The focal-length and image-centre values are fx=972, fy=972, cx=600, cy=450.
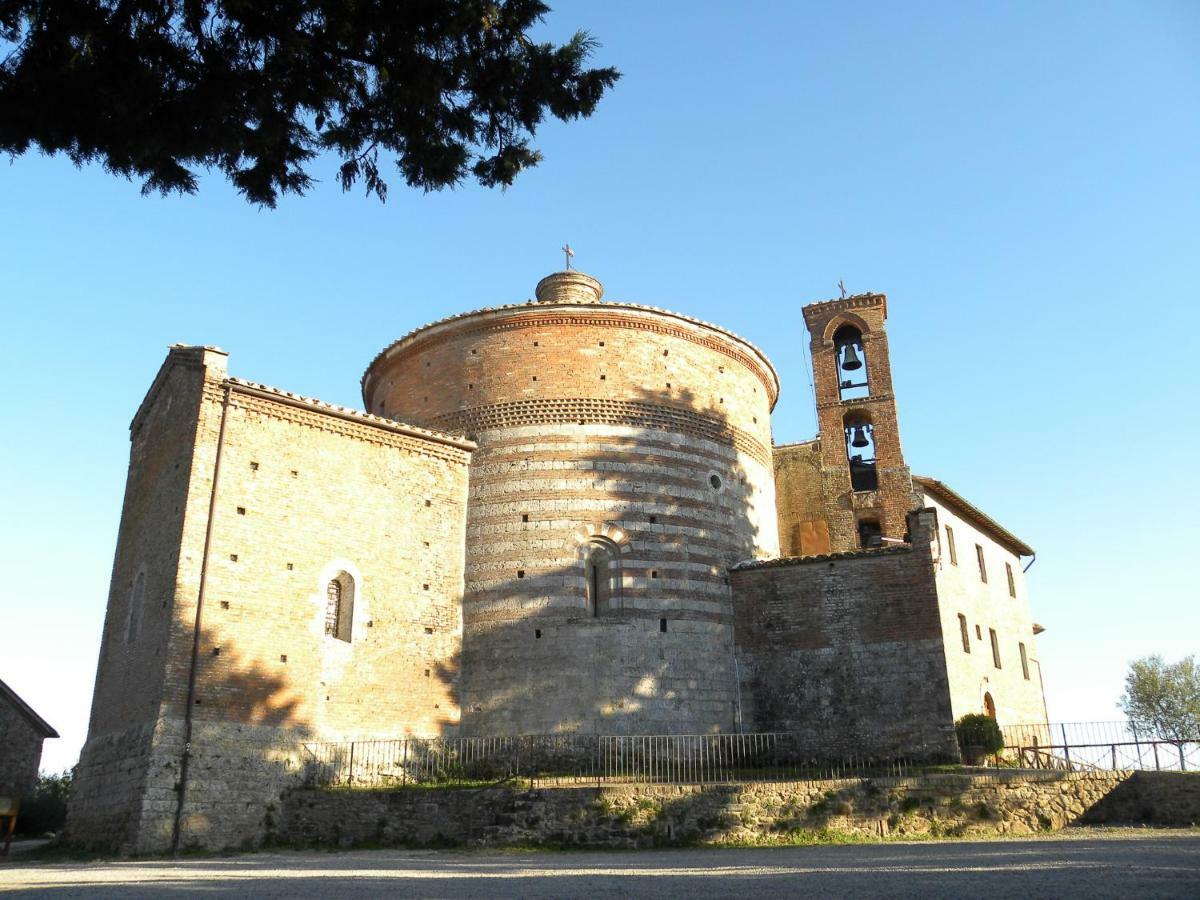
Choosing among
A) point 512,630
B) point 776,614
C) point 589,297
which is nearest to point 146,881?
point 512,630

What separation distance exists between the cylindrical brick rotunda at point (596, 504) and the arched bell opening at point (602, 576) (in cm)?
3

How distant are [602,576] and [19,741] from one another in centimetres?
1744

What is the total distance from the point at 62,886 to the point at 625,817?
7.45 meters

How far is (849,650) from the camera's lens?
1981 cm

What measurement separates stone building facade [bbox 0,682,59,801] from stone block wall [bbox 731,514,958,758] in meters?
19.4

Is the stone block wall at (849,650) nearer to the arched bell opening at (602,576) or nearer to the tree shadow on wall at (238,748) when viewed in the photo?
the arched bell opening at (602,576)

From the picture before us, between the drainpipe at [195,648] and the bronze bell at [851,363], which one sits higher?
the bronze bell at [851,363]

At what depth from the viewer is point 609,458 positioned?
21.1 meters

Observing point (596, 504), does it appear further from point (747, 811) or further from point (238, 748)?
point (238, 748)

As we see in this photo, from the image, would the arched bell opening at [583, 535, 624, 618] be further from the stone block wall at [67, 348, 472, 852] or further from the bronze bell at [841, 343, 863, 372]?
the bronze bell at [841, 343, 863, 372]

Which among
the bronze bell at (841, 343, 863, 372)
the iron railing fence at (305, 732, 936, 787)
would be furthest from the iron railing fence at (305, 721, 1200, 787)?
the bronze bell at (841, 343, 863, 372)

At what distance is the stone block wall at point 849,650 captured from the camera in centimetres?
1889

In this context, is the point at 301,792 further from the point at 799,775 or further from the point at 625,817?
the point at 799,775

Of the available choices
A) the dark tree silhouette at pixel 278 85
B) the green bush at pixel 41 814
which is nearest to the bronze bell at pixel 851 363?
the dark tree silhouette at pixel 278 85
